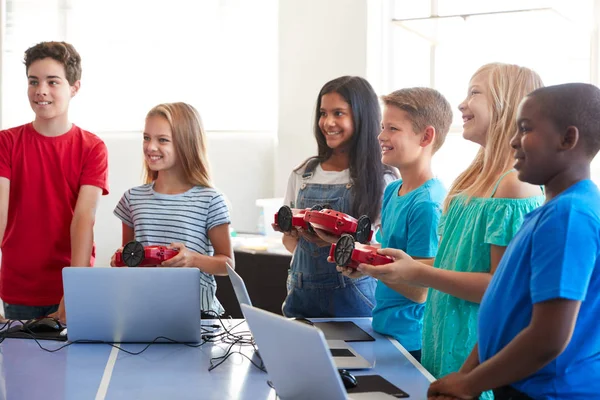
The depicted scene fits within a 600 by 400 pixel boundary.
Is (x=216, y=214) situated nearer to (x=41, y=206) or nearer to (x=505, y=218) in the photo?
(x=41, y=206)

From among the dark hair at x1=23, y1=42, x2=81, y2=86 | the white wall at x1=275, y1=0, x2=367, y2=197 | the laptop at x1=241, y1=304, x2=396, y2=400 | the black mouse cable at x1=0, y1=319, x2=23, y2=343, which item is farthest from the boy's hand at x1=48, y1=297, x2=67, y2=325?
the white wall at x1=275, y1=0, x2=367, y2=197

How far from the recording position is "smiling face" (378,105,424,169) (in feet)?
7.72

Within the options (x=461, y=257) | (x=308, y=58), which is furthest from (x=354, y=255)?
(x=308, y=58)

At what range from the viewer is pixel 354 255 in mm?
1874

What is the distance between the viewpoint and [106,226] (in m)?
5.19

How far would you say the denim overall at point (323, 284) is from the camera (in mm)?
2574

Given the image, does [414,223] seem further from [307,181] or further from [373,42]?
[373,42]

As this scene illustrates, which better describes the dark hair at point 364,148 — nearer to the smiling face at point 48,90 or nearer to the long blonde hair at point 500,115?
the long blonde hair at point 500,115

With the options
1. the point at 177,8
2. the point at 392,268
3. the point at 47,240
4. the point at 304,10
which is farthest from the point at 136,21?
the point at 392,268

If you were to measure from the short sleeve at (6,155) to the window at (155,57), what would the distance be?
95.1 inches

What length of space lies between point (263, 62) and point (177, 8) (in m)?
0.70

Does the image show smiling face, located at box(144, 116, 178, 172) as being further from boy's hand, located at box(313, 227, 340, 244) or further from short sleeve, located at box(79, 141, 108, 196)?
boy's hand, located at box(313, 227, 340, 244)

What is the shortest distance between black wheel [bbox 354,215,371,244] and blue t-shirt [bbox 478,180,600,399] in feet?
2.53

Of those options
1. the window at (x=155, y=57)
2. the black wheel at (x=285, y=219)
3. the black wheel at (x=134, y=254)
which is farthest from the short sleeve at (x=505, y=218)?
the window at (x=155, y=57)
